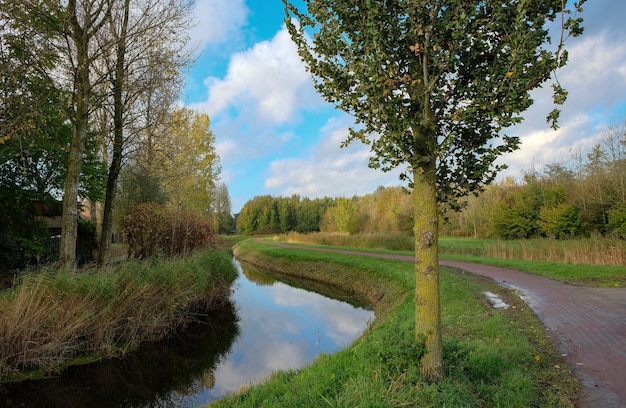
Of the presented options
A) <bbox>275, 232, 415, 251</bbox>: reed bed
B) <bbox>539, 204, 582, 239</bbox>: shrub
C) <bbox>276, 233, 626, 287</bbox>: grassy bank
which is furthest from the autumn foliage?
<bbox>539, 204, 582, 239</bbox>: shrub

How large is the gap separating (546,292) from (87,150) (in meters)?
15.6

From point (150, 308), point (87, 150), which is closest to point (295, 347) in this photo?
point (150, 308)

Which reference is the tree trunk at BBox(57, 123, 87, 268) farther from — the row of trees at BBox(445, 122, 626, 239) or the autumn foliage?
the row of trees at BBox(445, 122, 626, 239)

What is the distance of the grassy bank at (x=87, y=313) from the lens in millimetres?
6543

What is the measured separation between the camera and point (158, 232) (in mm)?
14820

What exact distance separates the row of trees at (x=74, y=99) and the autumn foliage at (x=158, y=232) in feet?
6.16

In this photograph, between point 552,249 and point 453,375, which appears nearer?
point 453,375

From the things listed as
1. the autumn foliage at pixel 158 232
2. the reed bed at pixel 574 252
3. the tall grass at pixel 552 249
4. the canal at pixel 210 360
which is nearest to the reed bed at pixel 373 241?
the tall grass at pixel 552 249

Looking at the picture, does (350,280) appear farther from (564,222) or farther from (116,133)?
(564,222)

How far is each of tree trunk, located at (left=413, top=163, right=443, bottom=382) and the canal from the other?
12.4ft

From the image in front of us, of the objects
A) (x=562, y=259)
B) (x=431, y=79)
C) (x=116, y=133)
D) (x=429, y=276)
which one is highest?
(x=116, y=133)

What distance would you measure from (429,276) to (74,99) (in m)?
10.3

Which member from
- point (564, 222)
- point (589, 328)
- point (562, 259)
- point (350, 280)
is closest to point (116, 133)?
point (350, 280)

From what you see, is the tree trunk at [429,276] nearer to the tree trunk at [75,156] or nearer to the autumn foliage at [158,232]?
the tree trunk at [75,156]
